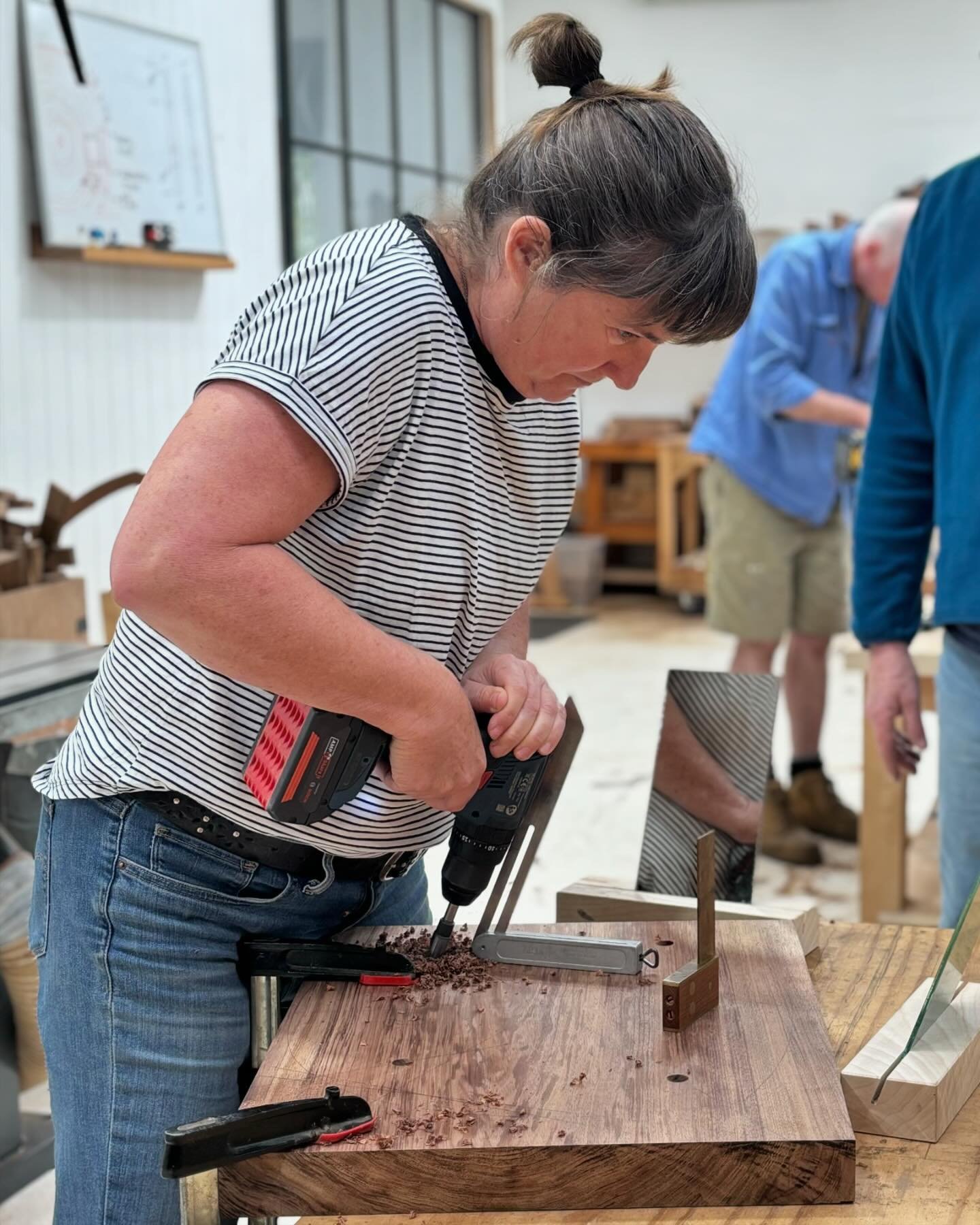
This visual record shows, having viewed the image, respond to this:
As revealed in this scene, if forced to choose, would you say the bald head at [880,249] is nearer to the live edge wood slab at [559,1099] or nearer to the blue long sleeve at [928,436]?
the blue long sleeve at [928,436]

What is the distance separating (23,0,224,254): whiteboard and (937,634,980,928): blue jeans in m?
2.91

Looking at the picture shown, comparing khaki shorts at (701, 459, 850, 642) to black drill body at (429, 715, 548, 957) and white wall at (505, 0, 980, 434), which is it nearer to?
black drill body at (429, 715, 548, 957)

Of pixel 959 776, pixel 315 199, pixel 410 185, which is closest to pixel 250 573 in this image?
pixel 959 776

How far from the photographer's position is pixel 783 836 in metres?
3.41

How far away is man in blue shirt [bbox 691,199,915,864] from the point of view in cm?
336

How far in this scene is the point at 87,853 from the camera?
102 cm

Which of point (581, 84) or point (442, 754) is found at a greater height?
point (581, 84)

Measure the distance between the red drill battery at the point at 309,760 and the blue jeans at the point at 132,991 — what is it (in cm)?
12

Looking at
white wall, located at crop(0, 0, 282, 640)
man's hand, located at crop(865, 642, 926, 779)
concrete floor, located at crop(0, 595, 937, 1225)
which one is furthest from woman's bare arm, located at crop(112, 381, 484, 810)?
white wall, located at crop(0, 0, 282, 640)

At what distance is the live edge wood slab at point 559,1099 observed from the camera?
0.81 meters

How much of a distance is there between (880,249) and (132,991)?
2804 mm

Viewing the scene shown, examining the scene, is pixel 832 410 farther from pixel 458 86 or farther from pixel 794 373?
pixel 458 86

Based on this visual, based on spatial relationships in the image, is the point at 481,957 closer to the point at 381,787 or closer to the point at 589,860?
the point at 381,787

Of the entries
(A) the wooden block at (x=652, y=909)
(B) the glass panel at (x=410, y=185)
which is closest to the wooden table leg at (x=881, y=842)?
(A) the wooden block at (x=652, y=909)
